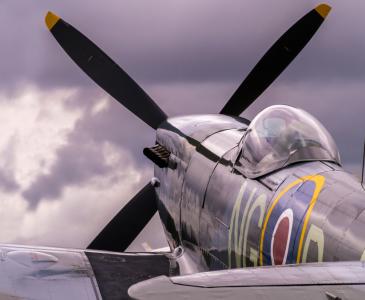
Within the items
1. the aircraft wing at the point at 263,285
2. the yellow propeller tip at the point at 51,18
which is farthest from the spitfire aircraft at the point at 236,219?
the yellow propeller tip at the point at 51,18

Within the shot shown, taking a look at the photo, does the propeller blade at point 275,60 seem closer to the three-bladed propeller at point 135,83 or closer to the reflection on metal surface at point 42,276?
the three-bladed propeller at point 135,83

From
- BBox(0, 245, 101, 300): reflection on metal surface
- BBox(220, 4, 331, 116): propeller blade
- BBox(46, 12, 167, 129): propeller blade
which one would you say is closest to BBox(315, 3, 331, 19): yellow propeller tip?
BBox(220, 4, 331, 116): propeller blade

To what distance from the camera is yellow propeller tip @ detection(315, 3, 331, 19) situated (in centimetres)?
1357

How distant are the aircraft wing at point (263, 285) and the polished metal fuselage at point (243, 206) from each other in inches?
61.9

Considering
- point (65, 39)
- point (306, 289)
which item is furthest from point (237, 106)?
point (306, 289)

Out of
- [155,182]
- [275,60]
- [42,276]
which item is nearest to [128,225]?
[155,182]

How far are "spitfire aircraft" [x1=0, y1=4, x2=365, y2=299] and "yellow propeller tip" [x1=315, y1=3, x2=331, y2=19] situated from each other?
0.30 feet

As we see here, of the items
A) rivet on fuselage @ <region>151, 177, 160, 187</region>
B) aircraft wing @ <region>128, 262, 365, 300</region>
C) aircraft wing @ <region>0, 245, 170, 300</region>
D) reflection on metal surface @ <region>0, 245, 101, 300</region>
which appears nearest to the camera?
aircraft wing @ <region>128, 262, 365, 300</region>

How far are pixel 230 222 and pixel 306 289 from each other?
4.09 m

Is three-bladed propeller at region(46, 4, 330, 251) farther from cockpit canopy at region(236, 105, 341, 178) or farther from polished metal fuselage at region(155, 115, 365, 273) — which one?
cockpit canopy at region(236, 105, 341, 178)

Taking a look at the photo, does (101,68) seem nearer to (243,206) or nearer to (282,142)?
(282,142)

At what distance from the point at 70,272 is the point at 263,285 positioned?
5.13 metres

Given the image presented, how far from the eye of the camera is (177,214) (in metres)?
10.2

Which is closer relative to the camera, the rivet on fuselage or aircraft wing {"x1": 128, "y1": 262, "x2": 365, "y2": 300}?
aircraft wing {"x1": 128, "y1": 262, "x2": 365, "y2": 300}
